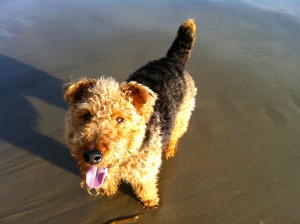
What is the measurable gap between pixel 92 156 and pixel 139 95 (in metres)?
0.87

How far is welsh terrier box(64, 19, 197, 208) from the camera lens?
2648mm

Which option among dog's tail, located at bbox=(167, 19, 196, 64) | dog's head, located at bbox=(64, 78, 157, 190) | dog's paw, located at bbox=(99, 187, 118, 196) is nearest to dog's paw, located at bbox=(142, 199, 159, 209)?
dog's paw, located at bbox=(99, 187, 118, 196)

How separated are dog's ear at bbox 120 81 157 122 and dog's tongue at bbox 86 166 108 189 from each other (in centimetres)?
76

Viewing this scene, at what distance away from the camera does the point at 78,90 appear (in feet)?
9.98

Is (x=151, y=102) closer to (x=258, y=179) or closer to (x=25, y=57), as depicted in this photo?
(x=258, y=179)

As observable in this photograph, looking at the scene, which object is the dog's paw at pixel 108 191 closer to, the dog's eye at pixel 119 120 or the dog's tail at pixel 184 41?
the dog's eye at pixel 119 120

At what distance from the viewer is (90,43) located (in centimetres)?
719

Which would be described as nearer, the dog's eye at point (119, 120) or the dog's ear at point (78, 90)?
the dog's eye at point (119, 120)

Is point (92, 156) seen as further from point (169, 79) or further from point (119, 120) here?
point (169, 79)

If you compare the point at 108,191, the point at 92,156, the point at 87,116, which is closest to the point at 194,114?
the point at 108,191

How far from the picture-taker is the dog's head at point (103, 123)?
2596mm

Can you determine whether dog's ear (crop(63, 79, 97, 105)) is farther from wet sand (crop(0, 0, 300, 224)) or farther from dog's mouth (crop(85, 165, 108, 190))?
wet sand (crop(0, 0, 300, 224))

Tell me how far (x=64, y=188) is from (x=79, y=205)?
37 cm

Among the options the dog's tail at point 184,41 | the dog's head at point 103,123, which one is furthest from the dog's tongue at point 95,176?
the dog's tail at point 184,41
